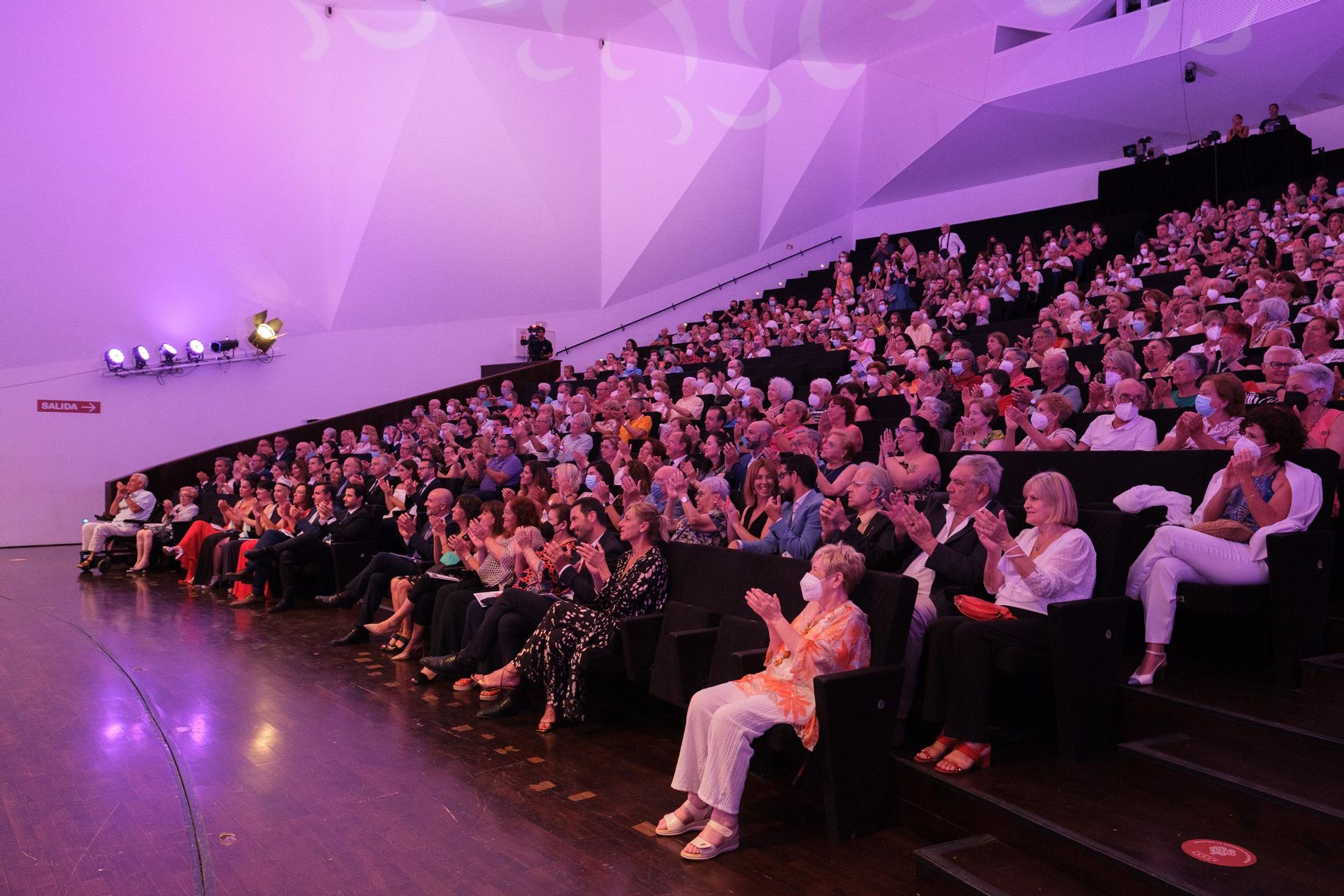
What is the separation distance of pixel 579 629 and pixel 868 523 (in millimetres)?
1088

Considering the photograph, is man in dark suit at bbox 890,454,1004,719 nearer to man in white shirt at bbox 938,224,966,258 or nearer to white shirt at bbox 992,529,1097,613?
white shirt at bbox 992,529,1097,613

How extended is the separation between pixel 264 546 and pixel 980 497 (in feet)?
16.7

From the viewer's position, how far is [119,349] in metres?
9.59

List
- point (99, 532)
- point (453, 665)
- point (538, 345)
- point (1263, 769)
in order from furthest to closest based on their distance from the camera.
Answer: point (538, 345) → point (99, 532) → point (453, 665) → point (1263, 769)

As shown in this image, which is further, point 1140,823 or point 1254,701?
point 1254,701

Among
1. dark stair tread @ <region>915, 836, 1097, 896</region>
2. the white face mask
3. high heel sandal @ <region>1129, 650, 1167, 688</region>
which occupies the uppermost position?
the white face mask

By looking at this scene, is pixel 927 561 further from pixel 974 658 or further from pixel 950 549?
pixel 974 658

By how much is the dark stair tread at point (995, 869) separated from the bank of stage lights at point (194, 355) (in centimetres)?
962

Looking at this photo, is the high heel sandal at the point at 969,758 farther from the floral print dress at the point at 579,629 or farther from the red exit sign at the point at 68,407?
the red exit sign at the point at 68,407

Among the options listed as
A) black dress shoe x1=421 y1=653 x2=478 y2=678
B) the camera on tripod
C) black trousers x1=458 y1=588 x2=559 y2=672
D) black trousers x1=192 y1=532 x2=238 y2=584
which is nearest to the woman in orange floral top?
black trousers x1=458 y1=588 x2=559 y2=672

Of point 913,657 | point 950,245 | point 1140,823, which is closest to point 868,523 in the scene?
point 913,657

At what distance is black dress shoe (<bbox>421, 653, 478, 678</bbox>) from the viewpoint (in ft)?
12.7

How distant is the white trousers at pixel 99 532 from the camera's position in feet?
25.9

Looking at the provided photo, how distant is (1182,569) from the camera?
8.68 feet
